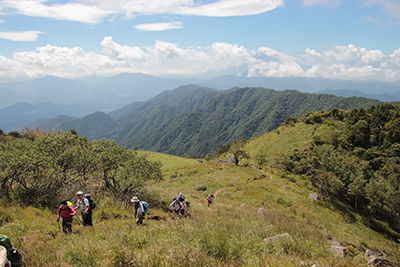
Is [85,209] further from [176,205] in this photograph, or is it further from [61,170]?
[176,205]

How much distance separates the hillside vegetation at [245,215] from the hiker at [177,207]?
2.83ft

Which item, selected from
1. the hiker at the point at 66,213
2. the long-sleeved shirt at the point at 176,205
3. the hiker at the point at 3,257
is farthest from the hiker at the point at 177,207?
the hiker at the point at 3,257

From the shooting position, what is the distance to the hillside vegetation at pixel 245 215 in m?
4.22

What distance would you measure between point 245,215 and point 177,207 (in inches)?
169

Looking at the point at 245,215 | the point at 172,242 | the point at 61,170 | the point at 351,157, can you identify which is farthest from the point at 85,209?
the point at 351,157

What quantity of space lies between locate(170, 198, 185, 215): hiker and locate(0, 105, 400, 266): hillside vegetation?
2.83 feet

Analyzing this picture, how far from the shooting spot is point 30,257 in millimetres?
4156

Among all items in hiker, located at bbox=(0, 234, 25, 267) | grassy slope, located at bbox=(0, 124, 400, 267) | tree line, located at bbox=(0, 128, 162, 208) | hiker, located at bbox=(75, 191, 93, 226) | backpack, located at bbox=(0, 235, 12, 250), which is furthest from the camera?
tree line, located at bbox=(0, 128, 162, 208)

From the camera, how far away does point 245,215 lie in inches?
382

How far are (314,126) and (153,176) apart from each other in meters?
49.8

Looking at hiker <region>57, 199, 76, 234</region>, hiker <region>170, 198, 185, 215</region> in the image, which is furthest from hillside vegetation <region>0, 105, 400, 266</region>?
hiker <region>170, 198, 185, 215</region>

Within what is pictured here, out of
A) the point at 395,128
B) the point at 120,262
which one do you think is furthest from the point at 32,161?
the point at 395,128

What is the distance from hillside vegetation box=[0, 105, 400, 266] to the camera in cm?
422

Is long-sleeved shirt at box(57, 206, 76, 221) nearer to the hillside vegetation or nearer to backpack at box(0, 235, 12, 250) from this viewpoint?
the hillside vegetation
